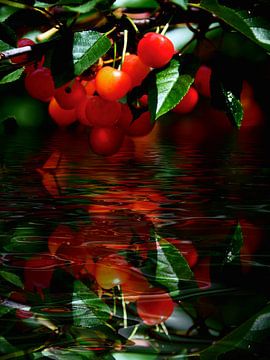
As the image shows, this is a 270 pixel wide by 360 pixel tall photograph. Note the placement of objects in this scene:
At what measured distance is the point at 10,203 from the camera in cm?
78

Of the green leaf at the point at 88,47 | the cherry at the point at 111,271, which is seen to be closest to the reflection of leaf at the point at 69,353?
the cherry at the point at 111,271

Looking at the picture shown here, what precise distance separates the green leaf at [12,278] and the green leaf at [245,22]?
0.19 metres

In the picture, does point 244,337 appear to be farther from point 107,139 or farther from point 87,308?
point 107,139

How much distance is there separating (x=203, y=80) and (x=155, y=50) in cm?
9

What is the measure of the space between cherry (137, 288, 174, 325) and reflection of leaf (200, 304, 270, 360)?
0.12 feet

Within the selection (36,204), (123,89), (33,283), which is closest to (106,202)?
(36,204)

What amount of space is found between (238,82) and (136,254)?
0.44ft

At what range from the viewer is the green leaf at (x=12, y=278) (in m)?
0.49

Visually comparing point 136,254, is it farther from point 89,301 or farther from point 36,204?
point 36,204

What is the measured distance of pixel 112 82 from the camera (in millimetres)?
601

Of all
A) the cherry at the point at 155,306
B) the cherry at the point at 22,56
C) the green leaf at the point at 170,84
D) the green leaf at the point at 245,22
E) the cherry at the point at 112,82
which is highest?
the green leaf at the point at 245,22

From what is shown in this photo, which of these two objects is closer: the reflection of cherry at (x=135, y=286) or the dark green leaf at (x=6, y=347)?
the dark green leaf at (x=6, y=347)

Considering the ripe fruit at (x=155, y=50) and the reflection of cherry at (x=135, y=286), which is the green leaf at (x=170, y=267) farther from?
the ripe fruit at (x=155, y=50)

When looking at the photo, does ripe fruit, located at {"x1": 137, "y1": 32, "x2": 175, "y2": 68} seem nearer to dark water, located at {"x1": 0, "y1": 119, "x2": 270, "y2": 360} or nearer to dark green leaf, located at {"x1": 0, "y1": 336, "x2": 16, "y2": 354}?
dark water, located at {"x1": 0, "y1": 119, "x2": 270, "y2": 360}
